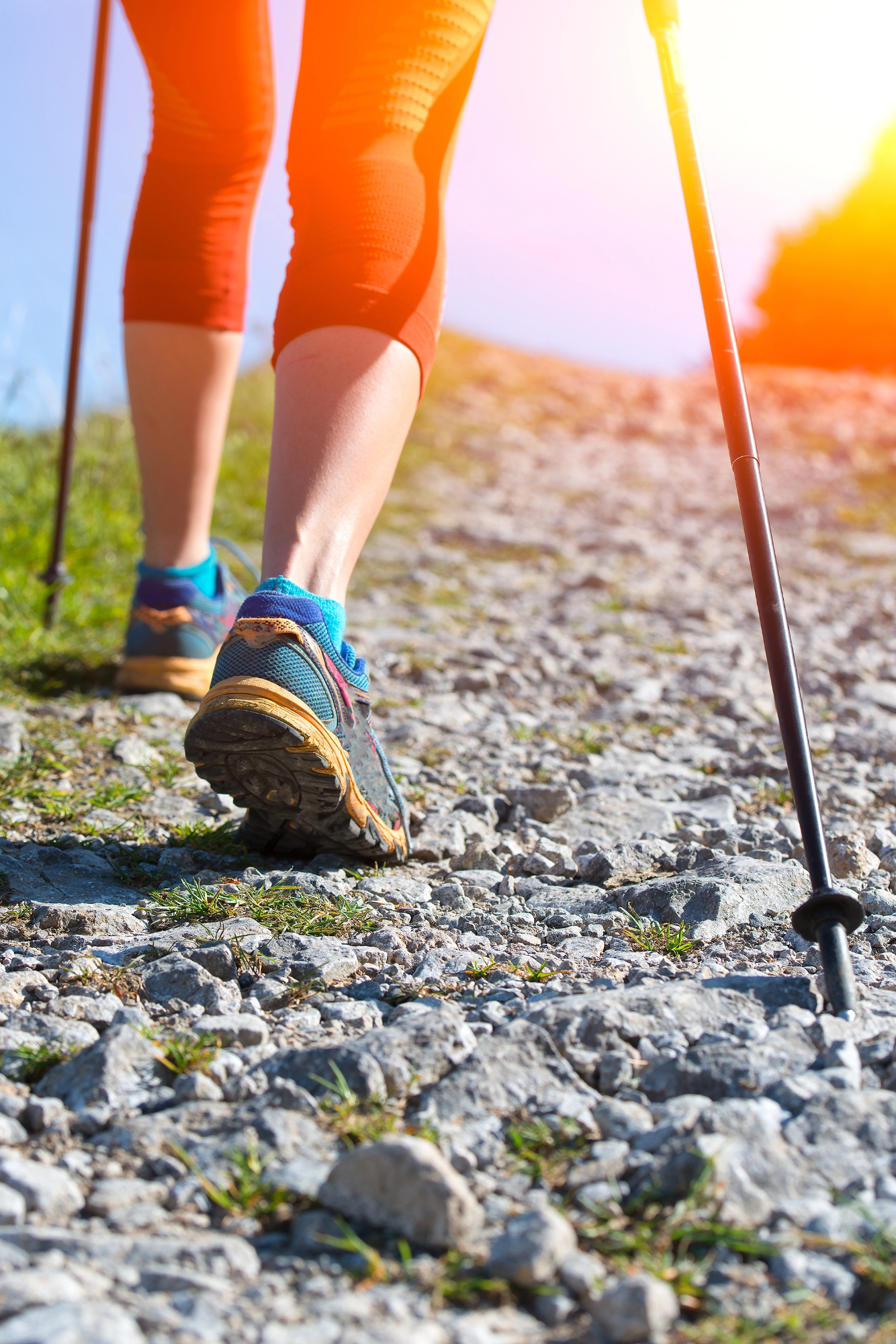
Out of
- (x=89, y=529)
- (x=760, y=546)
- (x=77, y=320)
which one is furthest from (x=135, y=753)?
(x=89, y=529)

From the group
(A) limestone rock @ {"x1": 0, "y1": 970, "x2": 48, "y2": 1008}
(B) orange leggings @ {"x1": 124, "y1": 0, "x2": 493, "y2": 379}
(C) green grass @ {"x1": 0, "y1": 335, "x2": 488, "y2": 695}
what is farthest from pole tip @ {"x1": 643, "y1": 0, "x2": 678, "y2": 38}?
(C) green grass @ {"x1": 0, "y1": 335, "x2": 488, "y2": 695}

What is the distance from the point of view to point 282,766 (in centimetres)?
162

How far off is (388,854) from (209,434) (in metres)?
1.13

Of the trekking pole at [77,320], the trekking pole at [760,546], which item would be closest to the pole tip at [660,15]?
the trekking pole at [760,546]

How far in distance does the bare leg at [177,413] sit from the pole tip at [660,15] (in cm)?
110

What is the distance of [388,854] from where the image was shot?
1898 millimetres

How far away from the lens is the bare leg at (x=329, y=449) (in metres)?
1.70

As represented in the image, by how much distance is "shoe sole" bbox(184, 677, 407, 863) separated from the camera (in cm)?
156

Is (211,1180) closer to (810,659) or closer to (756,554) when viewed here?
(756,554)

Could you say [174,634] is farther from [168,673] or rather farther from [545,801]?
[545,801]

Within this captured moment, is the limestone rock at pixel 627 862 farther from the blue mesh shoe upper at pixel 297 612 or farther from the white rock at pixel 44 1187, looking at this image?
the white rock at pixel 44 1187

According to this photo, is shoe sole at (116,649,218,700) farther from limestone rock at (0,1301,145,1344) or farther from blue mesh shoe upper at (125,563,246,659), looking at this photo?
limestone rock at (0,1301,145,1344)

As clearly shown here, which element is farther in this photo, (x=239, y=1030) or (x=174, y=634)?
(x=174, y=634)

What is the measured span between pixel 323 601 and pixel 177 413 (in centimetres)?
96
